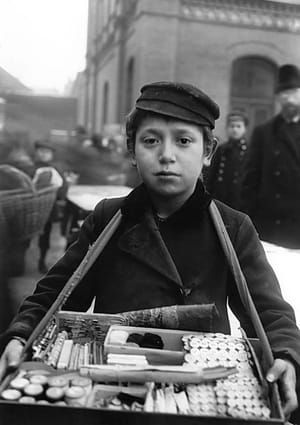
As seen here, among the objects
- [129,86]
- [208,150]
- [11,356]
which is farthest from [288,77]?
[11,356]

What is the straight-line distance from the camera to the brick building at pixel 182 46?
152 cm

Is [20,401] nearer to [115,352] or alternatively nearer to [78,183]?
[115,352]

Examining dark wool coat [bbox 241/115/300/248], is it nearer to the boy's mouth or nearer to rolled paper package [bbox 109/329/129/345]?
the boy's mouth

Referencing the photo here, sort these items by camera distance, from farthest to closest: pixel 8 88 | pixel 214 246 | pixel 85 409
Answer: pixel 8 88
pixel 214 246
pixel 85 409

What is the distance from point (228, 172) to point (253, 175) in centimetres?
19

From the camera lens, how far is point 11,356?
0.85 meters

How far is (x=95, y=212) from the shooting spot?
1.13 meters

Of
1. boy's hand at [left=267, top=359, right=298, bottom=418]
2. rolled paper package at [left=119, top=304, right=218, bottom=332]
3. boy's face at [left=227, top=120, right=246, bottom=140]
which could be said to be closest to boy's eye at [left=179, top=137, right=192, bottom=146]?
rolled paper package at [left=119, top=304, right=218, bottom=332]

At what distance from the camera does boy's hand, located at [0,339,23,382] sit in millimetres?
804

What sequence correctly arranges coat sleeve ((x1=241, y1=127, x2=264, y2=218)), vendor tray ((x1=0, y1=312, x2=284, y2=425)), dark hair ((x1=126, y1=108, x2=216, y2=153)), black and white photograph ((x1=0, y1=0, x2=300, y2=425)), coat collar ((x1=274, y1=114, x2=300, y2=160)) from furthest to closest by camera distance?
coat collar ((x1=274, y1=114, x2=300, y2=160))
coat sleeve ((x1=241, y1=127, x2=264, y2=218))
dark hair ((x1=126, y1=108, x2=216, y2=153))
black and white photograph ((x1=0, y1=0, x2=300, y2=425))
vendor tray ((x1=0, y1=312, x2=284, y2=425))

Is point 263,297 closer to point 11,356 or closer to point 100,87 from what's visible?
point 11,356

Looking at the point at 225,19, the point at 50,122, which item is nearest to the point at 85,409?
the point at 50,122

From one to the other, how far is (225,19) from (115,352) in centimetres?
116

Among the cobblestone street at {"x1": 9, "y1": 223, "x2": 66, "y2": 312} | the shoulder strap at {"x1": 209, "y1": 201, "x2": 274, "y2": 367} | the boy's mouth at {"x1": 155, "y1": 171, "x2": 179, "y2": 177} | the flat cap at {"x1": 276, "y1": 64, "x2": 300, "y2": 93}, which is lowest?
the cobblestone street at {"x1": 9, "y1": 223, "x2": 66, "y2": 312}
